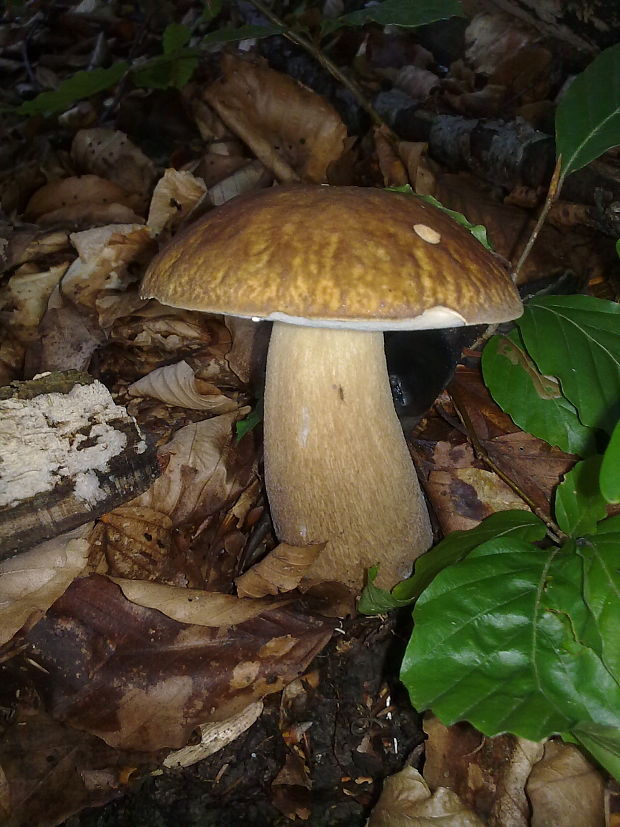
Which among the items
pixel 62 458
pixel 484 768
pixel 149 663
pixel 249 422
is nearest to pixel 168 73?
pixel 249 422

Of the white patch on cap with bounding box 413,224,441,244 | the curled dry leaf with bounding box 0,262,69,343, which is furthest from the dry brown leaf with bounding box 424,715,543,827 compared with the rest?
the curled dry leaf with bounding box 0,262,69,343

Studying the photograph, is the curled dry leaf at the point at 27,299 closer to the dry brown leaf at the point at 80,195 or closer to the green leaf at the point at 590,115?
the dry brown leaf at the point at 80,195

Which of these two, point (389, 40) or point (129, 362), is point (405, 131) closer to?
point (389, 40)

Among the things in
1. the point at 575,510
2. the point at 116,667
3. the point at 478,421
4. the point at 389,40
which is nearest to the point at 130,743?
the point at 116,667

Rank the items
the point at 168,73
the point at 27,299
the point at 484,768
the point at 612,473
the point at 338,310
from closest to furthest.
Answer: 1. the point at 612,473
2. the point at 338,310
3. the point at 484,768
4. the point at 27,299
5. the point at 168,73

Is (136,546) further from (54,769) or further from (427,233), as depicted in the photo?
(427,233)

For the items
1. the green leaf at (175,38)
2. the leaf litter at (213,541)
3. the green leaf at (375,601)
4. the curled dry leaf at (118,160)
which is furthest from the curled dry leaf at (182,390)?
the green leaf at (175,38)

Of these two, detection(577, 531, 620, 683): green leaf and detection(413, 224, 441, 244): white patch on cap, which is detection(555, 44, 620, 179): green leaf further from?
detection(577, 531, 620, 683): green leaf
